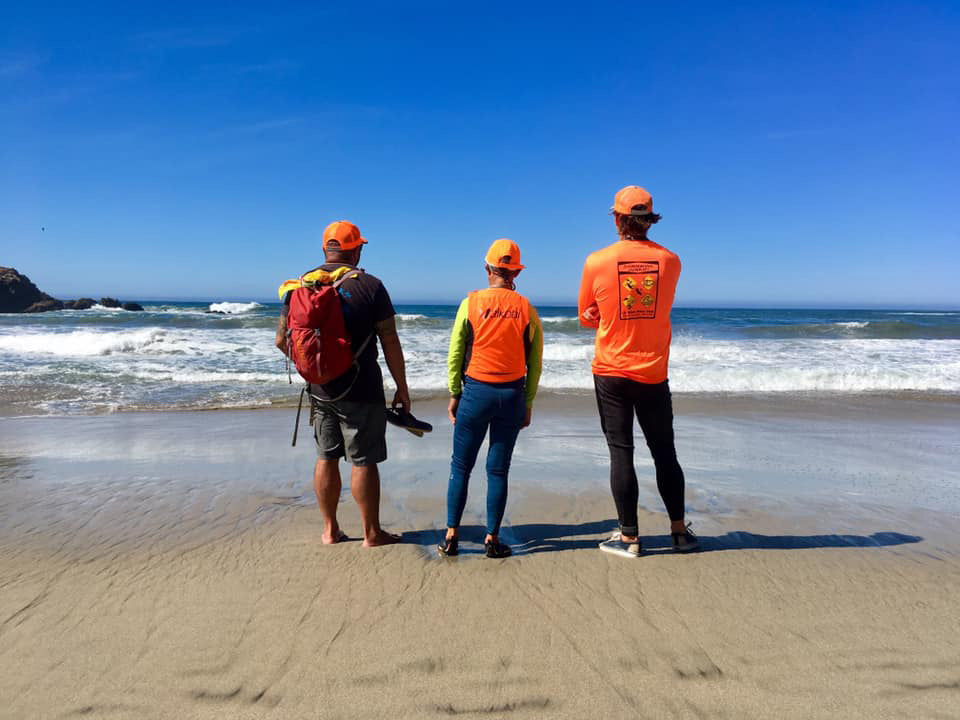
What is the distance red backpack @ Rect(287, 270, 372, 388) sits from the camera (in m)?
3.17

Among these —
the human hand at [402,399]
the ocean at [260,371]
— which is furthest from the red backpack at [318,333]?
the ocean at [260,371]

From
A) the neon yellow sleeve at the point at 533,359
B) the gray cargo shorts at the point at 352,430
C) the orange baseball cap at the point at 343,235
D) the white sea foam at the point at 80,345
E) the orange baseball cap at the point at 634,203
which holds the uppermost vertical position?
the orange baseball cap at the point at 634,203

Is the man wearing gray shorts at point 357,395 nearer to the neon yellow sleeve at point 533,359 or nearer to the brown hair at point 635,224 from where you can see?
the neon yellow sleeve at point 533,359

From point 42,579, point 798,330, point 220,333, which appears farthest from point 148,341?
point 798,330

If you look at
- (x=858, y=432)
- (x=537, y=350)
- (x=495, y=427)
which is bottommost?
(x=858, y=432)

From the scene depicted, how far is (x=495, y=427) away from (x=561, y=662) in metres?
1.36

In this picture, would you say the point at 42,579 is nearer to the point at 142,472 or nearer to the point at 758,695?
the point at 142,472

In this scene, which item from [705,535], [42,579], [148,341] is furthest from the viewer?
[148,341]

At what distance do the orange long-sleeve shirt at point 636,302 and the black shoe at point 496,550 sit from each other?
1160 millimetres

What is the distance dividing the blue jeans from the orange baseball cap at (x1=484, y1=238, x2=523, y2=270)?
0.66 meters

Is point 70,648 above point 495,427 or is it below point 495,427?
below

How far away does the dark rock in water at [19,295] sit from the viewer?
4197 centimetres

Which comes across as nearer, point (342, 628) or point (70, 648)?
point (70, 648)

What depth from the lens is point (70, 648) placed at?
248 cm
